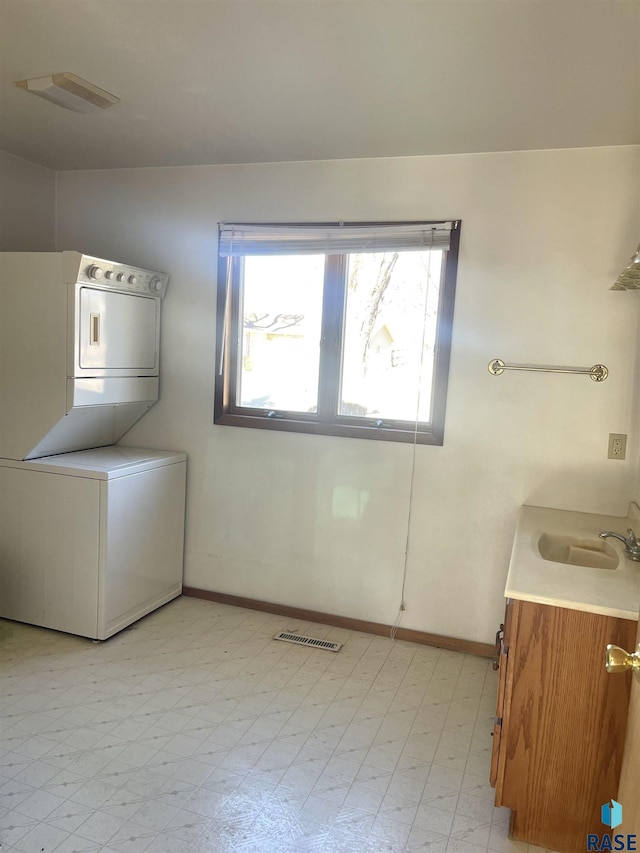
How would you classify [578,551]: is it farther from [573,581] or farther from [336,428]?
[336,428]

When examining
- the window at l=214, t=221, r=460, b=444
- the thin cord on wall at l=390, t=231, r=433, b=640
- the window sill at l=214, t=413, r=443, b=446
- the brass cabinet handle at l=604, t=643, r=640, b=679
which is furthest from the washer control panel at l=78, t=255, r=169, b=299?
the brass cabinet handle at l=604, t=643, r=640, b=679

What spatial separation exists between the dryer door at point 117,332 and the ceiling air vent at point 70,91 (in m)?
0.75

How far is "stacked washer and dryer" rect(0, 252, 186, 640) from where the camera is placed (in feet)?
9.20

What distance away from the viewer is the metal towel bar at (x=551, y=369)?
265cm

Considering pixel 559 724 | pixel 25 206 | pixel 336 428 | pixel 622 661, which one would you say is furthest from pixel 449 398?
pixel 25 206

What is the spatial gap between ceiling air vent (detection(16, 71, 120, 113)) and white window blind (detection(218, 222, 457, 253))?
889 mm

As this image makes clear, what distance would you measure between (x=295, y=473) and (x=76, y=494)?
1060mm

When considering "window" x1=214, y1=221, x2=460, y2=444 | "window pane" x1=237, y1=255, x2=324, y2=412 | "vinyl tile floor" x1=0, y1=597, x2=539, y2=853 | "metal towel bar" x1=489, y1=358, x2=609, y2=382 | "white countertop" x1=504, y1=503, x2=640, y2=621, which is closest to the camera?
"white countertop" x1=504, y1=503, x2=640, y2=621

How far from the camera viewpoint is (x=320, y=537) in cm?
319

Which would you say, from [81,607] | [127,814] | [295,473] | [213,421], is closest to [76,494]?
[81,607]

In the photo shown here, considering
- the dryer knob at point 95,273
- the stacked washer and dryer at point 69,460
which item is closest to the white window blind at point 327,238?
the stacked washer and dryer at point 69,460

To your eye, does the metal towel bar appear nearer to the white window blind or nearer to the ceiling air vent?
the white window blind

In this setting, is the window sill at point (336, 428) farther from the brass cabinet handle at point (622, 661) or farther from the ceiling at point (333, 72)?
the brass cabinet handle at point (622, 661)

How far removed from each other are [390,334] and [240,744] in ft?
6.23
